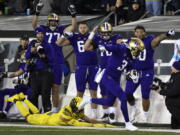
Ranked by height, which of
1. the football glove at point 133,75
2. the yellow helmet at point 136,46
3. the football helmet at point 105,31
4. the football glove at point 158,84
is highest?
the football helmet at point 105,31

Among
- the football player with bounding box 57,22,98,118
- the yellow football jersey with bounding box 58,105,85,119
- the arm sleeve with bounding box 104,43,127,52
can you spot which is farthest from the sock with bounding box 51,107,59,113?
the arm sleeve with bounding box 104,43,127,52

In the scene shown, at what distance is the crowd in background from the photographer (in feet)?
68.4

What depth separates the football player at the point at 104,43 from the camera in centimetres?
1629

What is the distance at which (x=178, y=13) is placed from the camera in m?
21.4

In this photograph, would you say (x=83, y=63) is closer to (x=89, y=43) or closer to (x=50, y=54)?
(x=50, y=54)

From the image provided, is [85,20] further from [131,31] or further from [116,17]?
[131,31]

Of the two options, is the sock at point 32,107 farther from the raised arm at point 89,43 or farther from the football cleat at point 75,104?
the raised arm at point 89,43

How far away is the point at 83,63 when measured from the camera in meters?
17.1

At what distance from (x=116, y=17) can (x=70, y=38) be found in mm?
4016

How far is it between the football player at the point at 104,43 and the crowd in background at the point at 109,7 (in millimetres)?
3922

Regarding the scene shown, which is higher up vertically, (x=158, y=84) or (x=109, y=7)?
(x=109, y=7)

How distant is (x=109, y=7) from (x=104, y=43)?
537cm

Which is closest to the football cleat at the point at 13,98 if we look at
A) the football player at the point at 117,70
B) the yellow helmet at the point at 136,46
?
the football player at the point at 117,70

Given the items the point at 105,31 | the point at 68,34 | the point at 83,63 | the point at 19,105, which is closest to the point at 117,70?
the point at 105,31
